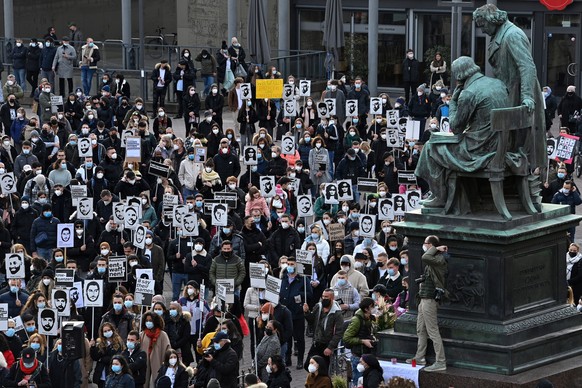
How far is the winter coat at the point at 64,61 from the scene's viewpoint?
45.9m

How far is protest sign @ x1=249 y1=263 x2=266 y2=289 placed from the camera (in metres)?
25.6

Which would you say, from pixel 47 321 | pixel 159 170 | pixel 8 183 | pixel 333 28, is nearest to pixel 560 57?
pixel 333 28

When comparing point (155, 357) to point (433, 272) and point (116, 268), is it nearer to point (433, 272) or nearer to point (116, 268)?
point (116, 268)

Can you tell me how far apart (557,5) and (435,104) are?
10.4 metres

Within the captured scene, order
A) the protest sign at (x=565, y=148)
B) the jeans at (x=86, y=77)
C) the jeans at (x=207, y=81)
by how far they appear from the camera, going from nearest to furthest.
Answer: the protest sign at (x=565, y=148) → the jeans at (x=207, y=81) → the jeans at (x=86, y=77)

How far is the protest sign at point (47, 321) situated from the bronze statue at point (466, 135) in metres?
7.44

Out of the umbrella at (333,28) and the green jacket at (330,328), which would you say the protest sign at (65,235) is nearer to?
the green jacket at (330,328)

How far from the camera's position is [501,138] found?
1898cm

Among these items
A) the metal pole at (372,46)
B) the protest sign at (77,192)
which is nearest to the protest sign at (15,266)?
the protest sign at (77,192)

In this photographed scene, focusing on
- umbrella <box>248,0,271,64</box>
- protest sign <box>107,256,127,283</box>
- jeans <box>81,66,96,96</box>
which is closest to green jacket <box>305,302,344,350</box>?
protest sign <box>107,256,127,283</box>

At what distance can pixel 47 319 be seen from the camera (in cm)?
2491

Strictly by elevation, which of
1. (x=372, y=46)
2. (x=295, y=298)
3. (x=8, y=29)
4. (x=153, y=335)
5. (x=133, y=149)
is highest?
(x=8, y=29)

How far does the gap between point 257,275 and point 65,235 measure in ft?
15.9

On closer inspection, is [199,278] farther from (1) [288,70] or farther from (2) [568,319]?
(1) [288,70]
